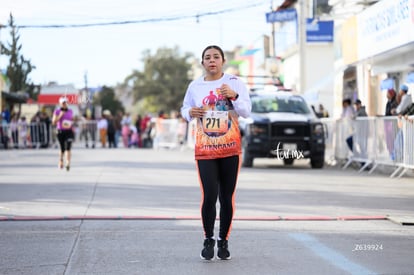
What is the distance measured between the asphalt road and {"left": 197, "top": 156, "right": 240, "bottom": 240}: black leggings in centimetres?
32

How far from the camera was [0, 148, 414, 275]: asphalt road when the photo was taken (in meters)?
7.34

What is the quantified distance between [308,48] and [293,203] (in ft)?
125

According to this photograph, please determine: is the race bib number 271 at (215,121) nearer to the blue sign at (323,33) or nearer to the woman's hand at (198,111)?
the woman's hand at (198,111)

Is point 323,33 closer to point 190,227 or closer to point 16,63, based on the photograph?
point 16,63

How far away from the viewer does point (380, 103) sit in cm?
3114

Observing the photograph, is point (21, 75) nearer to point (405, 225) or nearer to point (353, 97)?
point (353, 97)

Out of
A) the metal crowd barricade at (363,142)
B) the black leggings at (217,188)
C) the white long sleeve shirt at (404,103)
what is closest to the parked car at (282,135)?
the metal crowd barricade at (363,142)

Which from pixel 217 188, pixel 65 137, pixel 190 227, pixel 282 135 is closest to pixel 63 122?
pixel 65 137

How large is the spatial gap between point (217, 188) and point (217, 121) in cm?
59

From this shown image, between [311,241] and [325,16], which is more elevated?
[325,16]

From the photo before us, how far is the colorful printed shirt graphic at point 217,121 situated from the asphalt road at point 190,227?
3.17 ft

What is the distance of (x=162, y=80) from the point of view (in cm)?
10169

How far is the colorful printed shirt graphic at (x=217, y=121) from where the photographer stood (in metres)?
7.48

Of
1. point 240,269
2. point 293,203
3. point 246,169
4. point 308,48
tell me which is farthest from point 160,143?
point 240,269
